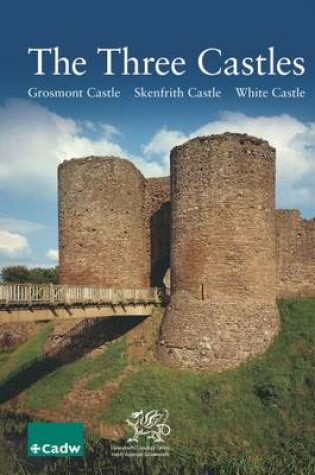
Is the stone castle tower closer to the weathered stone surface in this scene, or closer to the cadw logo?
the weathered stone surface

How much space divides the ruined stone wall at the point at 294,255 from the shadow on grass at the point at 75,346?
6.46m

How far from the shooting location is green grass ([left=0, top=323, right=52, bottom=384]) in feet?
68.8

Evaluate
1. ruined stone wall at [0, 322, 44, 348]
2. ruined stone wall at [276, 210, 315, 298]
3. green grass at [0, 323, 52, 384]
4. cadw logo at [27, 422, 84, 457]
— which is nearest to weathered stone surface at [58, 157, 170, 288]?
green grass at [0, 323, 52, 384]

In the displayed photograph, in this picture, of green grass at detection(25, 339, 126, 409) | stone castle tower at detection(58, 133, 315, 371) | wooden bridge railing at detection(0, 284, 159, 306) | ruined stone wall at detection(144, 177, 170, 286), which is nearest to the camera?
wooden bridge railing at detection(0, 284, 159, 306)

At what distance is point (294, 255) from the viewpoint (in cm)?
2077

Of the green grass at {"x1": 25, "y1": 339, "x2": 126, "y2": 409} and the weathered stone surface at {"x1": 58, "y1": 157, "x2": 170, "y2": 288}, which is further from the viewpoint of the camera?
the weathered stone surface at {"x1": 58, "y1": 157, "x2": 170, "y2": 288}

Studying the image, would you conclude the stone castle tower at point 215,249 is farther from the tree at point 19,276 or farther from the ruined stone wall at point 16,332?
the tree at point 19,276

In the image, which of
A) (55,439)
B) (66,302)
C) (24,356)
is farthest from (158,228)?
(55,439)

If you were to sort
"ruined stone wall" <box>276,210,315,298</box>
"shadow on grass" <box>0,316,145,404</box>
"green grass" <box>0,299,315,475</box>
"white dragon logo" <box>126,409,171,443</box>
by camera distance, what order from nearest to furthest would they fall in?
"green grass" <box>0,299,315,475</box>
"white dragon logo" <box>126,409,171,443</box>
"shadow on grass" <box>0,316,145,404</box>
"ruined stone wall" <box>276,210,315,298</box>

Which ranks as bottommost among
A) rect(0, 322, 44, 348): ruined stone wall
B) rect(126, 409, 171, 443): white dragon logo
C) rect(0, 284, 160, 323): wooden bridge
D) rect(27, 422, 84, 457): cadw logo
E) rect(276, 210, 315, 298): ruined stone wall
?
rect(126, 409, 171, 443): white dragon logo

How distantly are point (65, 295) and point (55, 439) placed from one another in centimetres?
443

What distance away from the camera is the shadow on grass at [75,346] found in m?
19.7

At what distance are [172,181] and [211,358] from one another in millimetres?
7065

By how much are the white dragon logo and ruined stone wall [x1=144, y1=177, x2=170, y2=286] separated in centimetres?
835
